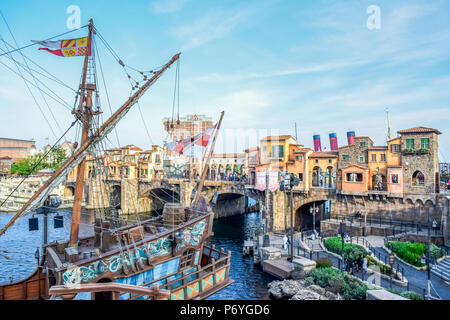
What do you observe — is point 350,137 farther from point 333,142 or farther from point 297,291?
point 297,291

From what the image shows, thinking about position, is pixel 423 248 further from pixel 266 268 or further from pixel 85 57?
pixel 85 57

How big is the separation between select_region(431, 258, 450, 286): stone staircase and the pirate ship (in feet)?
47.5

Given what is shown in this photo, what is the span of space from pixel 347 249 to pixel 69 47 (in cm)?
2339

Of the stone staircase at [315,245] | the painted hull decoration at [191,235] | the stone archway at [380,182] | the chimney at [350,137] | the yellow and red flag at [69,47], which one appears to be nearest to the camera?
the yellow and red flag at [69,47]

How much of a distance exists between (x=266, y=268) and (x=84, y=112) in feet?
60.7

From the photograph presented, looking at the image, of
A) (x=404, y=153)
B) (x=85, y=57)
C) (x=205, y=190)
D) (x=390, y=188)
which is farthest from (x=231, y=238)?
(x=85, y=57)

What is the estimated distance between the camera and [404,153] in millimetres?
33156

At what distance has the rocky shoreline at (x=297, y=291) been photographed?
57.8ft

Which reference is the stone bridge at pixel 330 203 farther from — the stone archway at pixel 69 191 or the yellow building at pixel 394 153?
the stone archway at pixel 69 191

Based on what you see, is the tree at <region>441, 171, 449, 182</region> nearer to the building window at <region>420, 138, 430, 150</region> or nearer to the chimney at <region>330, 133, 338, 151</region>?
the chimney at <region>330, 133, 338, 151</region>

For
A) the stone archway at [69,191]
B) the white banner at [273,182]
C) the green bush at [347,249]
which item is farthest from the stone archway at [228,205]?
the stone archway at [69,191]

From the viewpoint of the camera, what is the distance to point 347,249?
943 inches

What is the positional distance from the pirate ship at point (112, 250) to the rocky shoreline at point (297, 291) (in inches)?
216

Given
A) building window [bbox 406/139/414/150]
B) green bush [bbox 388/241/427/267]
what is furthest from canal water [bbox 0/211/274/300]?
building window [bbox 406/139/414/150]
